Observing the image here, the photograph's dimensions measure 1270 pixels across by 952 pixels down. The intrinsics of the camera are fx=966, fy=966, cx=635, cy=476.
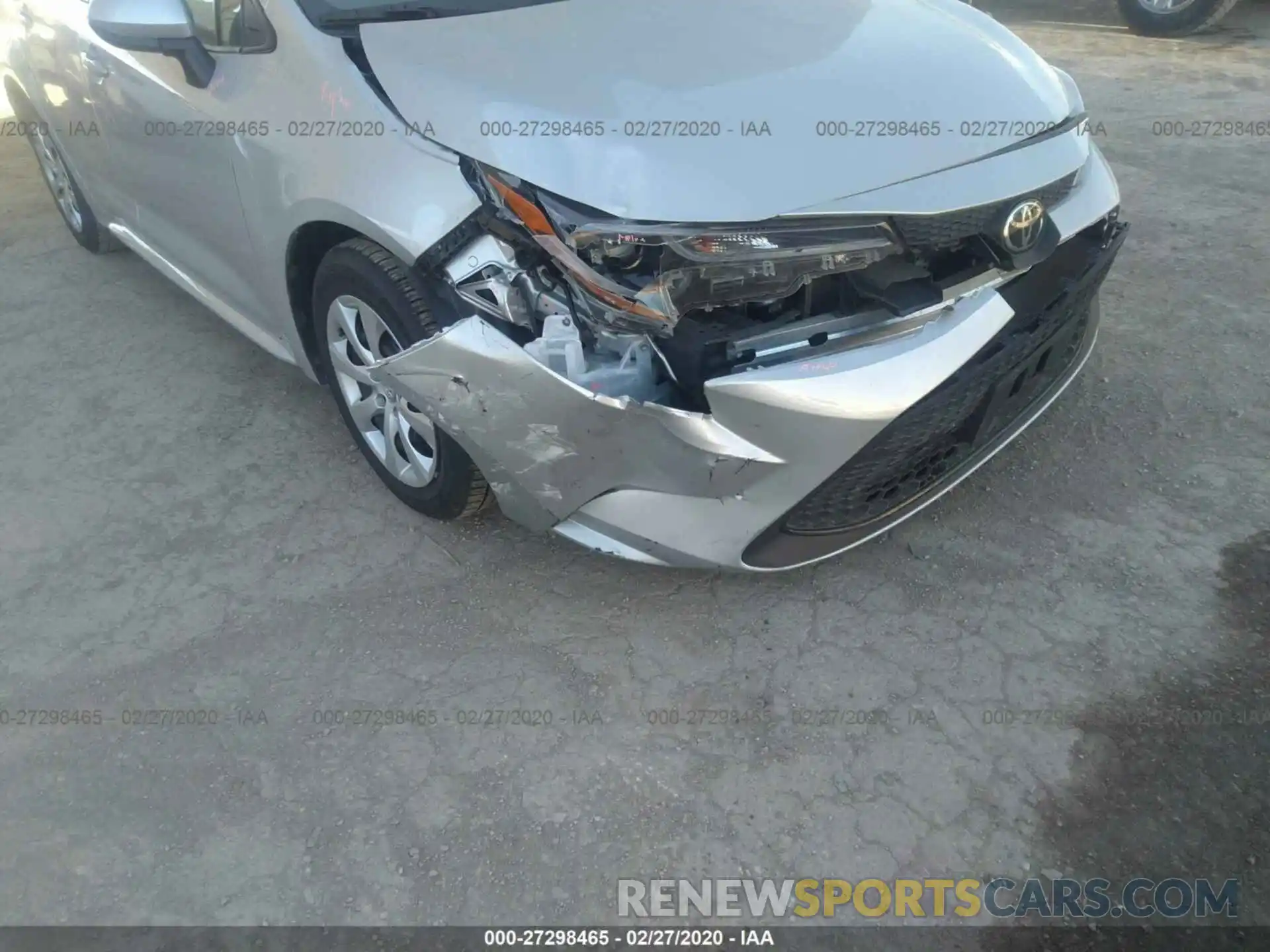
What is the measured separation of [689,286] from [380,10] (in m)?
1.16

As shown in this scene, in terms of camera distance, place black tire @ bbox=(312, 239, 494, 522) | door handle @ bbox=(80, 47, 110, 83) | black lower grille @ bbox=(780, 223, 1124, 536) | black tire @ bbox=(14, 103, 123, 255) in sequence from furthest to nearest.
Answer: black tire @ bbox=(14, 103, 123, 255)
door handle @ bbox=(80, 47, 110, 83)
black tire @ bbox=(312, 239, 494, 522)
black lower grille @ bbox=(780, 223, 1124, 536)

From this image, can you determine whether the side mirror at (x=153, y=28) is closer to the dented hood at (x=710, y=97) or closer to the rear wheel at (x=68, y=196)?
the dented hood at (x=710, y=97)

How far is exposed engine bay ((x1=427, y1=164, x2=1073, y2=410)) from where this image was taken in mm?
1925

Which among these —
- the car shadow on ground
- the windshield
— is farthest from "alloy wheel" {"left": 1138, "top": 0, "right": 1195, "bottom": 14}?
the windshield

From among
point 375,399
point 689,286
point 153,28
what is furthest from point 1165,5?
point 153,28

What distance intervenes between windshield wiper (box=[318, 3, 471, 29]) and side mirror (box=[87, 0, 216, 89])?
430 millimetres

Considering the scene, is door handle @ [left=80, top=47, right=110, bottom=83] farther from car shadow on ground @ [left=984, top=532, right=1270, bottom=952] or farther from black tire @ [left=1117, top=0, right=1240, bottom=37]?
black tire @ [left=1117, top=0, right=1240, bottom=37]

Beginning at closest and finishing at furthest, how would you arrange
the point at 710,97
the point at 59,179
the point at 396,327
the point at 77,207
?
the point at 710,97 < the point at 396,327 < the point at 77,207 < the point at 59,179

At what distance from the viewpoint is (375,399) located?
8.68ft

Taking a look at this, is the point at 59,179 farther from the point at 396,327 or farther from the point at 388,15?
the point at 396,327

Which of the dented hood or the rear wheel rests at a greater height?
the dented hood

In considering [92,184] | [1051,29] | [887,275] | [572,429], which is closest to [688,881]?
[572,429]

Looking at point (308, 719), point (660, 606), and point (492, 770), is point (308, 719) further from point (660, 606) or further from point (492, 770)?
point (660, 606)

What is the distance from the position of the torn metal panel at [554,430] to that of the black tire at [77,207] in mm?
2619
